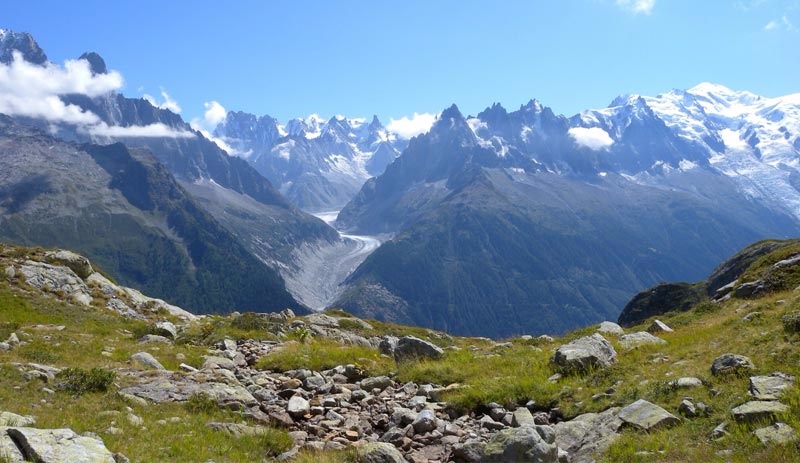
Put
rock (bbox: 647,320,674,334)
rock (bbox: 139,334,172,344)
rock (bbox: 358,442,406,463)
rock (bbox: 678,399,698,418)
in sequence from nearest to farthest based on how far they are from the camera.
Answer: rock (bbox: 358,442,406,463) < rock (bbox: 678,399,698,418) < rock (bbox: 647,320,674,334) < rock (bbox: 139,334,172,344)

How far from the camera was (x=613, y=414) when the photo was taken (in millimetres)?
13562

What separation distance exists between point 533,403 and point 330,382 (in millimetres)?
7547

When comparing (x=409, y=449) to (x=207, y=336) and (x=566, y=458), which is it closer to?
(x=566, y=458)

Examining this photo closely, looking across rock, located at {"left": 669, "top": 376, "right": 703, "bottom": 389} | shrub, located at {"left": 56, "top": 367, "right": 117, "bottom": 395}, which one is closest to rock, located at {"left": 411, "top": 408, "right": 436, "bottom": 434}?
rock, located at {"left": 669, "top": 376, "right": 703, "bottom": 389}

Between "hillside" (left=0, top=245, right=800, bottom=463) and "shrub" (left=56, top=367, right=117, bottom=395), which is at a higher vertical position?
"shrub" (left=56, top=367, right=117, bottom=395)

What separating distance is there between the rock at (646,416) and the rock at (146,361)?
56.2ft

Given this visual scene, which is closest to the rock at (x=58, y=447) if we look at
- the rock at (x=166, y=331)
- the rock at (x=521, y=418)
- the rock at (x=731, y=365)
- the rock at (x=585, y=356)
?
the rock at (x=521, y=418)

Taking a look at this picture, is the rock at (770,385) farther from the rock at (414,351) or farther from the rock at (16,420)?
the rock at (16,420)

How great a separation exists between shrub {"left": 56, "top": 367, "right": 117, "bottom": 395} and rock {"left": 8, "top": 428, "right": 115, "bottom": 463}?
258 inches

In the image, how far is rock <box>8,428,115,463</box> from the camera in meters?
9.11

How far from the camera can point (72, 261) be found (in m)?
46.6

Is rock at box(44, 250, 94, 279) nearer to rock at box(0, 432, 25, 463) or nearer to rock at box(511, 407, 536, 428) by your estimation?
rock at box(0, 432, 25, 463)

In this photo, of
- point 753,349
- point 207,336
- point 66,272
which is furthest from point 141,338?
point 753,349

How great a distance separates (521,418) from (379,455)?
4.56m
